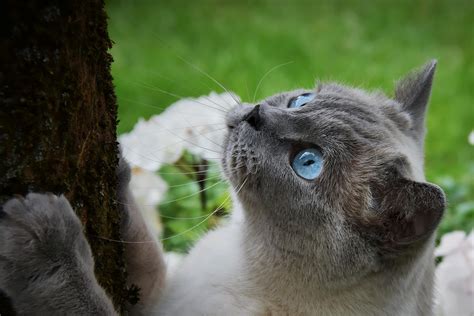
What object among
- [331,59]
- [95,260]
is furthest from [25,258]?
[331,59]

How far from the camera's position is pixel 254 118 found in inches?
70.2

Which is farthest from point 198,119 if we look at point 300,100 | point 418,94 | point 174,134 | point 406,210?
point 406,210

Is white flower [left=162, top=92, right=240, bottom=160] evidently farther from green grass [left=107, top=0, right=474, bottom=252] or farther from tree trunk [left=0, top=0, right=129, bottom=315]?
green grass [left=107, top=0, right=474, bottom=252]

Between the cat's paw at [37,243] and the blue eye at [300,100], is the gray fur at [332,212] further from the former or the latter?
the cat's paw at [37,243]

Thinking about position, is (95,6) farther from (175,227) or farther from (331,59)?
(331,59)

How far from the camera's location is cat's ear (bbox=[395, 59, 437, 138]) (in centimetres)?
205

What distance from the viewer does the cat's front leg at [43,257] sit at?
1280 millimetres

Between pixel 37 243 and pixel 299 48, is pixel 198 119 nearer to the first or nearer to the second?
pixel 37 243

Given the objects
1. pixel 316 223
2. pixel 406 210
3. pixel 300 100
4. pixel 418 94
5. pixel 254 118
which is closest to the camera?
pixel 406 210

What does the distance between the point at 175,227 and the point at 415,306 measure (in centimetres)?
102

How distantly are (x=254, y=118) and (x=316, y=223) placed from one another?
32 cm

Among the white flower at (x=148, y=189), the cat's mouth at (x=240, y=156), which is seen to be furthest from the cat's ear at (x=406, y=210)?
the white flower at (x=148, y=189)

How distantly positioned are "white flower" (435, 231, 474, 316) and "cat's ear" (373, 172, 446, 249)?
0.63 metres

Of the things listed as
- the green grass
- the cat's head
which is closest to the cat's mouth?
the cat's head
